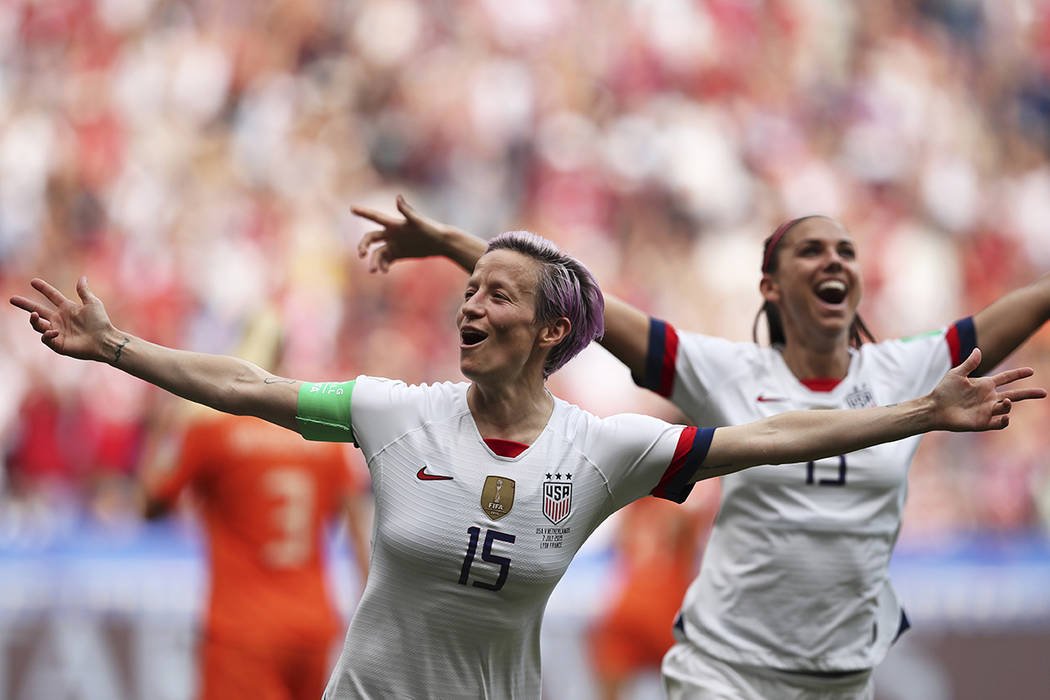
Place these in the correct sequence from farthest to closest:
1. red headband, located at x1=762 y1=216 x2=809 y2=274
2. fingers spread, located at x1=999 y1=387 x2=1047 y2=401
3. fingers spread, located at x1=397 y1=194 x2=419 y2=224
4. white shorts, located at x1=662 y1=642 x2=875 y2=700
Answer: red headband, located at x1=762 y1=216 x2=809 y2=274
fingers spread, located at x1=397 y1=194 x2=419 y2=224
white shorts, located at x1=662 y1=642 x2=875 y2=700
fingers spread, located at x1=999 y1=387 x2=1047 y2=401

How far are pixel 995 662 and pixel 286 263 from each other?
6953 millimetres

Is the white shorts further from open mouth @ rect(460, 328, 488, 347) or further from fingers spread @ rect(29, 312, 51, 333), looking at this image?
fingers spread @ rect(29, 312, 51, 333)

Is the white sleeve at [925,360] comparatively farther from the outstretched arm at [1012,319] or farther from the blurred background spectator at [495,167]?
the blurred background spectator at [495,167]

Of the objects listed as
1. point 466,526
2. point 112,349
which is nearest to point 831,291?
point 466,526

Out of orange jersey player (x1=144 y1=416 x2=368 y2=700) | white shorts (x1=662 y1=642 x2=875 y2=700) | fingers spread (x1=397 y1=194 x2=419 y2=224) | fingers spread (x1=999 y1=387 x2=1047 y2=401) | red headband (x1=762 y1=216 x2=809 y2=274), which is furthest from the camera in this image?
orange jersey player (x1=144 y1=416 x2=368 y2=700)

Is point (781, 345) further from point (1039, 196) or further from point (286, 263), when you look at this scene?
point (1039, 196)

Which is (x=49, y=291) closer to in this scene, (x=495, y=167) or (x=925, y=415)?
(x=925, y=415)

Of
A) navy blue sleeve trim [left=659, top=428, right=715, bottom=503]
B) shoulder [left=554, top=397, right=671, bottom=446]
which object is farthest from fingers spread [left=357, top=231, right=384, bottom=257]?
navy blue sleeve trim [left=659, top=428, right=715, bottom=503]

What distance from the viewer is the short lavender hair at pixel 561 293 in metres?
3.54

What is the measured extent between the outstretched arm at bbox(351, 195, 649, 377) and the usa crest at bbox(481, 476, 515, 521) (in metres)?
1.12

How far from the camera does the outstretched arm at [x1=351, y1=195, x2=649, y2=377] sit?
174 inches

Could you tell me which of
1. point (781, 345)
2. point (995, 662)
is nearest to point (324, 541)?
point (781, 345)

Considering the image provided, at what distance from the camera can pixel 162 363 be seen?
3.38 m

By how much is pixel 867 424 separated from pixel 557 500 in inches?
33.7
